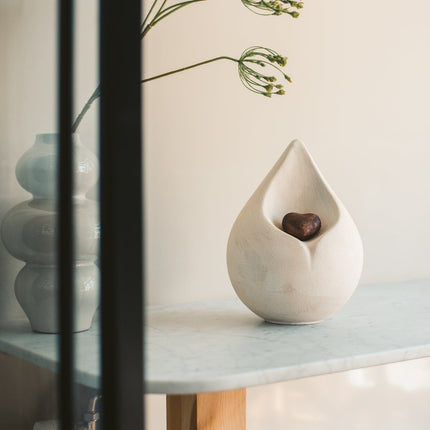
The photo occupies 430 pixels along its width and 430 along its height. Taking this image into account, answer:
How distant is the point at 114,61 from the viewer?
0.92 ft

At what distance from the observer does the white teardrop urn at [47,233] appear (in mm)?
299

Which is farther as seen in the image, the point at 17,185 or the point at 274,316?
the point at 274,316

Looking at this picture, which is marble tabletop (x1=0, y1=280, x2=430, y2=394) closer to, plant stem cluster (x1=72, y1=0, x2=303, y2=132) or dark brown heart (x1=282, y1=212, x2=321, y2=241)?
dark brown heart (x1=282, y1=212, x2=321, y2=241)

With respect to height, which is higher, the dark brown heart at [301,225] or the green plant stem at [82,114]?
the green plant stem at [82,114]

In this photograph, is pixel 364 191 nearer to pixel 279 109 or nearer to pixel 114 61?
pixel 279 109

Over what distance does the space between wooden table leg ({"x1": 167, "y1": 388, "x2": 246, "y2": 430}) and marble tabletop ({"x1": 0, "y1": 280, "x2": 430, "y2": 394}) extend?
0.08m

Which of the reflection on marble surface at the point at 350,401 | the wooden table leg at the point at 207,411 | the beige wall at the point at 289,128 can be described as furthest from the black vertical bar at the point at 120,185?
the reflection on marble surface at the point at 350,401

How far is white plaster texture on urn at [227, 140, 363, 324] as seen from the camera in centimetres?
78

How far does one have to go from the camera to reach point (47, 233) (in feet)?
1.05

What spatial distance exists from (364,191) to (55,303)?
3.33 feet

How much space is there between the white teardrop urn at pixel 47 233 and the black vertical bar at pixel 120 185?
12 mm

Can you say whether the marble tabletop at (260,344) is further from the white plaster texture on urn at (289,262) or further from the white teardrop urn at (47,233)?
the white teardrop urn at (47,233)

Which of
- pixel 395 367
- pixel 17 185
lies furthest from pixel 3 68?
pixel 395 367

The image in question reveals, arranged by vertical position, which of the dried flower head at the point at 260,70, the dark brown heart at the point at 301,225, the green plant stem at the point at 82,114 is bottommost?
the dark brown heart at the point at 301,225
